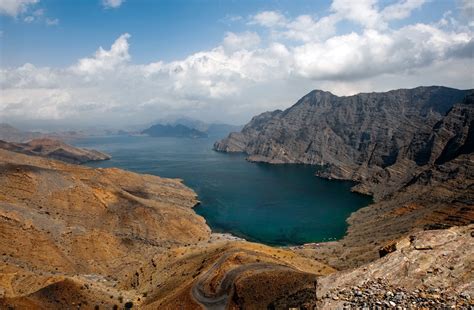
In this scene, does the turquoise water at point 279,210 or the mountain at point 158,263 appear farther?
the turquoise water at point 279,210

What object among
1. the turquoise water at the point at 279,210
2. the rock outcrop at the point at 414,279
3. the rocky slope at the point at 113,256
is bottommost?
the turquoise water at the point at 279,210

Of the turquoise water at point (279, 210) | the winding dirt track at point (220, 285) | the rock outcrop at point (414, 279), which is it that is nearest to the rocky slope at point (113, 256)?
the winding dirt track at point (220, 285)

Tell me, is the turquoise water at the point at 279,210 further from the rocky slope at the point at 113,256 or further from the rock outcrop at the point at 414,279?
the rock outcrop at the point at 414,279

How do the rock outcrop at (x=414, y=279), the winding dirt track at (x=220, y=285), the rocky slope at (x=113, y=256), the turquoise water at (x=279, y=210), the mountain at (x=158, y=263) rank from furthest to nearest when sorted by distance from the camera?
the turquoise water at (x=279, y=210) → the rocky slope at (x=113, y=256) → the winding dirt track at (x=220, y=285) → the mountain at (x=158, y=263) → the rock outcrop at (x=414, y=279)

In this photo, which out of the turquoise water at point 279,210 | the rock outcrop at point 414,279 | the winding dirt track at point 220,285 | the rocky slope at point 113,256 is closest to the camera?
the rock outcrop at point 414,279

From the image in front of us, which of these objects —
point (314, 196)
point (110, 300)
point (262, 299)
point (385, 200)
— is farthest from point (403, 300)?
point (314, 196)

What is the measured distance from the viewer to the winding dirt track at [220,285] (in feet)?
153

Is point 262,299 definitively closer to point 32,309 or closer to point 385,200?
point 32,309

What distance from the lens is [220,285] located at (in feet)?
164

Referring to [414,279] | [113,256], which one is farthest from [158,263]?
[414,279]

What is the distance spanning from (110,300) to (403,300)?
4817cm

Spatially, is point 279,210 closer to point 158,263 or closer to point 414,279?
point 158,263

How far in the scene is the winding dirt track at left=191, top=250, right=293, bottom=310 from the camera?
46688 mm

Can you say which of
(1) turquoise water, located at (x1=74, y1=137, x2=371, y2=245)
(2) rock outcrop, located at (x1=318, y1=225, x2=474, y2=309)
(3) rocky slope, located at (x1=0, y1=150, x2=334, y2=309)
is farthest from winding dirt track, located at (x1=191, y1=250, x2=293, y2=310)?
(1) turquoise water, located at (x1=74, y1=137, x2=371, y2=245)
